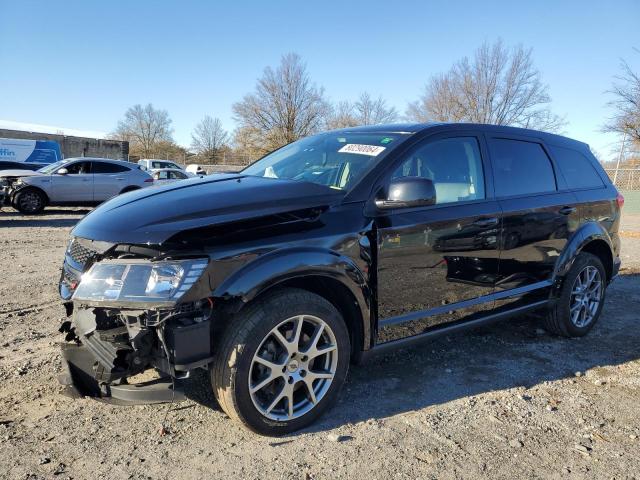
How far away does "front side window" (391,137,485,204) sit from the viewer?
3.40m

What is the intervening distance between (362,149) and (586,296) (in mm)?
2849

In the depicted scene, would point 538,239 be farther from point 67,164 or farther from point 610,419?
point 67,164

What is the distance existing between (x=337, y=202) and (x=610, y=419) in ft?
7.46

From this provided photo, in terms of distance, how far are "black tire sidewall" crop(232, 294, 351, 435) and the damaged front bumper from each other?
0.22 m

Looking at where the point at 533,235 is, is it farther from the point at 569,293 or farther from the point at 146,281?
the point at 146,281

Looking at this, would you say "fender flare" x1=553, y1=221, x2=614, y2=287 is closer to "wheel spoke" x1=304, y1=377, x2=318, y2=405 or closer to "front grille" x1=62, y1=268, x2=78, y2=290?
"wheel spoke" x1=304, y1=377, x2=318, y2=405

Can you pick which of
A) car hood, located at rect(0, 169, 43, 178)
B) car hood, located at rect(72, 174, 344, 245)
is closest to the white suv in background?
car hood, located at rect(0, 169, 43, 178)

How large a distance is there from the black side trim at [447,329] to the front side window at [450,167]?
0.92m

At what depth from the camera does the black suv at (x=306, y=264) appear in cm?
243

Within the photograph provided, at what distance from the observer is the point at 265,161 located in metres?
4.16

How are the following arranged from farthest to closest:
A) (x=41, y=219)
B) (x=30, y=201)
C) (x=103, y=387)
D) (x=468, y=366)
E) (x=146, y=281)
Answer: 1. (x=30, y=201)
2. (x=41, y=219)
3. (x=468, y=366)
4. (x=103, y=387)
5. (x=146, y=281)

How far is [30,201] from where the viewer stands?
13898 mm

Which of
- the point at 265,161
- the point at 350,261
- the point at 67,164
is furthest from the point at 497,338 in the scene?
the point at 67,164

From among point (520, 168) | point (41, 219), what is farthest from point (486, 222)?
point (41, 219)
